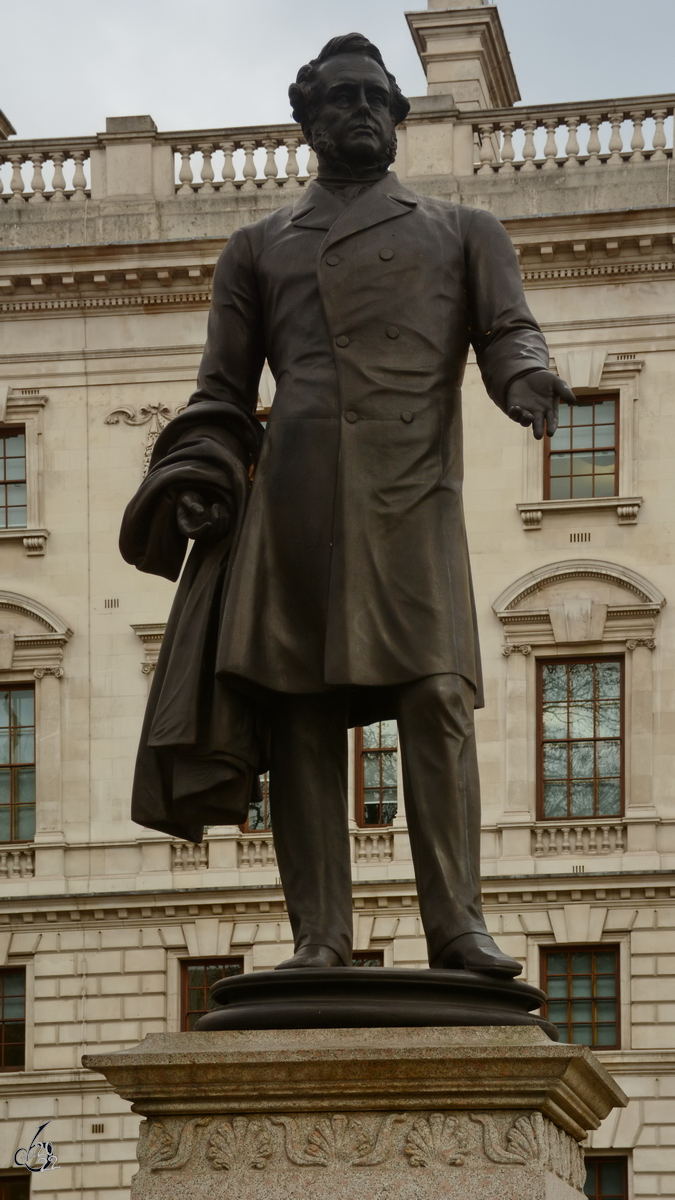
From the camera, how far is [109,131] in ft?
102

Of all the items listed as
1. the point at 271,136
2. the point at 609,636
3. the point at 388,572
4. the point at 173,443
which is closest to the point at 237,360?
the point at 173,443

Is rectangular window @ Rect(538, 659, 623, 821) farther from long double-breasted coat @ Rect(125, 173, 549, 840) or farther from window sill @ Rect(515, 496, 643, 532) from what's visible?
long double-breasted coat @ Rect(125, 173, 549, 840)

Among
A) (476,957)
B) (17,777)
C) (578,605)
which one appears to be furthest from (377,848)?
(476,957)

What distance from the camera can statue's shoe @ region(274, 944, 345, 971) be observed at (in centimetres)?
562

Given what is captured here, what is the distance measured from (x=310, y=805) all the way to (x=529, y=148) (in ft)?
83.2

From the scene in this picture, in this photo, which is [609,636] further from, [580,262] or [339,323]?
[339,323]

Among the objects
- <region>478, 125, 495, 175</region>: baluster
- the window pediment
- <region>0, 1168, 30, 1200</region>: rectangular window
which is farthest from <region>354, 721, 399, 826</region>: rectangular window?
<region>478, 125, 495, 175</region>: baluster

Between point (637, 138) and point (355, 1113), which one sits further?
point (637, 138)

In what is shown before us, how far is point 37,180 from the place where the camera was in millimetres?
31359

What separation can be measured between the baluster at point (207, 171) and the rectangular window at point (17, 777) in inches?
263

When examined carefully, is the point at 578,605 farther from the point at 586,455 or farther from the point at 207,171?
the point at 207,171

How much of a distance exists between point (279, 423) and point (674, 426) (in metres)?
23.9

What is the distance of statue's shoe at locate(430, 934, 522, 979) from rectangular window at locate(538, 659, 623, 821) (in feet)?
77.6

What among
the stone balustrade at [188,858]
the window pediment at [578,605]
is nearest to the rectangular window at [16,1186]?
the stone balustrade at [188,858]
